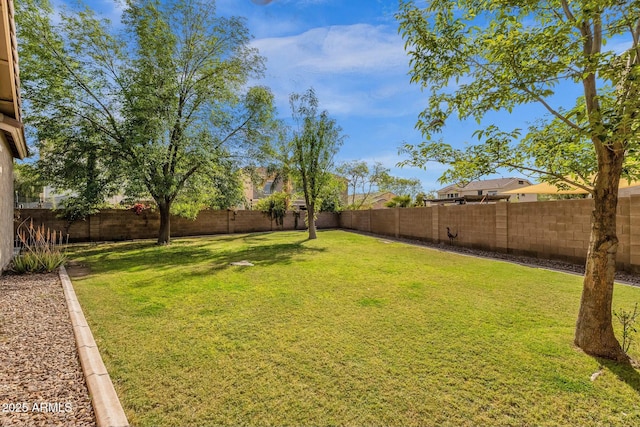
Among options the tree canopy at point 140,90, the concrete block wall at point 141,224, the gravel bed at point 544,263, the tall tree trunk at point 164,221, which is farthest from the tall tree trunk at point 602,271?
the concrete block wall at point 141,224

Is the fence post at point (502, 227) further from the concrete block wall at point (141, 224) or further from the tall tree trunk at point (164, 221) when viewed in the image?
the concrete block wall at point (141, 224)

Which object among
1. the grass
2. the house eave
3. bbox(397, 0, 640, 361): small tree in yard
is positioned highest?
the house eave

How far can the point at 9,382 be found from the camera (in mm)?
2475

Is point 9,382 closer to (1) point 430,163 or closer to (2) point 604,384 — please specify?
(1) point 430,163

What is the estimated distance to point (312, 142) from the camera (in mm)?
13383

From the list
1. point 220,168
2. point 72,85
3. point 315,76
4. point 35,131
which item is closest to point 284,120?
point 315,76

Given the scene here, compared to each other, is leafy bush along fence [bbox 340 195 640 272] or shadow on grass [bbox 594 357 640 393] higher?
leafy bush along fence [bbox 340 195 640 272]

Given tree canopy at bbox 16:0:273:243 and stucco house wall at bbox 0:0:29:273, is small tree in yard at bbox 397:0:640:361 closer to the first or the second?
stucco house wall at bbox 0:0:29:273

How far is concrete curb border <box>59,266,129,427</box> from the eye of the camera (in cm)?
205

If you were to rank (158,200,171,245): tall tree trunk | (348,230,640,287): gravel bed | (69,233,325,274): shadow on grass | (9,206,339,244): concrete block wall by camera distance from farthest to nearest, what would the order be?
(9,206,339,244): concrete block wall
(158,200,171,245): tall tree trunk
(69,233,325,274): shadow on grass
(348,230,640,287): gravel bed

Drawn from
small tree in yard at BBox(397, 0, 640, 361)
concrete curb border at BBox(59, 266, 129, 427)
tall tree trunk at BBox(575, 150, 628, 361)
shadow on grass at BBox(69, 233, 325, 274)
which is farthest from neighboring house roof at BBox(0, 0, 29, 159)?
tall tree trunk at BBox(575, 150, 628, 361)

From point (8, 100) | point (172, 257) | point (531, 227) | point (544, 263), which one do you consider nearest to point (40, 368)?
point (8, 100)

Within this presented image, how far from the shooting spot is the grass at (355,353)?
2188 mm

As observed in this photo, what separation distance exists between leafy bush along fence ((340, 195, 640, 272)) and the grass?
1.80 m
